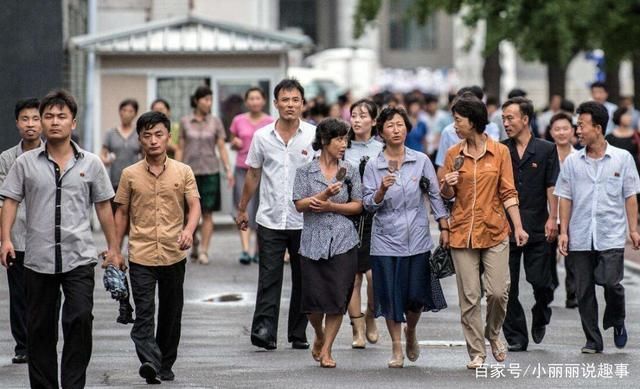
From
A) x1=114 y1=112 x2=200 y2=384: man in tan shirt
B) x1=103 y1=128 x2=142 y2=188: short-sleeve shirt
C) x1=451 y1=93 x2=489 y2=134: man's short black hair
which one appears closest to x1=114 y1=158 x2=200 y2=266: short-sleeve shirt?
x1=114 y1=112 x2=200 y2=384: man in tan shirt

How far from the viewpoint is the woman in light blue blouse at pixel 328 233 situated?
39.0ft

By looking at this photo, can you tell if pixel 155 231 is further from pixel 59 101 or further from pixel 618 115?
pixel 618 115

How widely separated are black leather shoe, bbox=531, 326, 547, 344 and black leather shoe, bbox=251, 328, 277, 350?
1870mm

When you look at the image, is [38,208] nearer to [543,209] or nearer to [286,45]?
[543,209]

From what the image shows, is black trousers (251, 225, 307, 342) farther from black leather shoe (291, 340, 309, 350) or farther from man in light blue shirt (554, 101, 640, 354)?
man in light blue shirt (554, 101, 640, 354)

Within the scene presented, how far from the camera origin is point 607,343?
13.3 metres

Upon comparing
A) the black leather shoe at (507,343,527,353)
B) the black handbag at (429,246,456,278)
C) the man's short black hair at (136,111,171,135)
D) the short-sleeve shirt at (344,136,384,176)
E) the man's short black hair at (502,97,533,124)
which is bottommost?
the black leather shoe at (507,343,527,353)

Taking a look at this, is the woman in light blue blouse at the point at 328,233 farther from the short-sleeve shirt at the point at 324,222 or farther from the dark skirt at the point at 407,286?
the dark skirt at the point at 407,286

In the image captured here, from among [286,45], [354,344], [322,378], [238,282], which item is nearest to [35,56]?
[286,45]

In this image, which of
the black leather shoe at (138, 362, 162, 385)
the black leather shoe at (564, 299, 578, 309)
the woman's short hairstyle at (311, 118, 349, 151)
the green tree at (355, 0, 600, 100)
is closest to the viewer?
the black leather shoe at (138, 362, 162, 385)

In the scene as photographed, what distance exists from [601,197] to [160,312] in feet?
10.9

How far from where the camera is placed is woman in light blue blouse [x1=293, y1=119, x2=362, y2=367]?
39.0ft

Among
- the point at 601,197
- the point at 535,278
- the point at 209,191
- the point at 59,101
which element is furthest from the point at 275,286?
the point at 209,191

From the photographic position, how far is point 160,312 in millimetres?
11367
